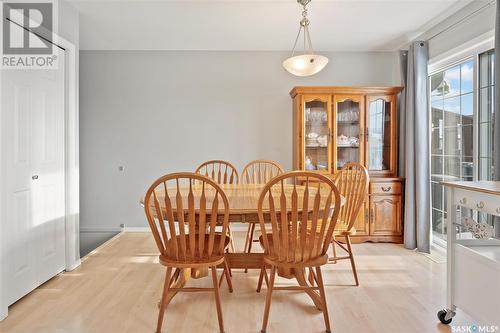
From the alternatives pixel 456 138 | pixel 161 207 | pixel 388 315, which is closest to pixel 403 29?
pixel 456 138

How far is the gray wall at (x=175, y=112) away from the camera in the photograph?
4332 millimetres

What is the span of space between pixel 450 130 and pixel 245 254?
2.57 metres

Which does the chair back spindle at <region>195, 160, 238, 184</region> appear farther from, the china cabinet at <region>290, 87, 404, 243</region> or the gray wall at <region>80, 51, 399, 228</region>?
the china cabinet at <region>290, 87, 404, 243</region>

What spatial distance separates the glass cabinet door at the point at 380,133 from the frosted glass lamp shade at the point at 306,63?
162 cm

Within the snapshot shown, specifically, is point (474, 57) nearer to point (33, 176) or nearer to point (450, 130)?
point (450, 130)

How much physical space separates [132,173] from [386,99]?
338cm

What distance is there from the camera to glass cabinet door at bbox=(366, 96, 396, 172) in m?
3.95

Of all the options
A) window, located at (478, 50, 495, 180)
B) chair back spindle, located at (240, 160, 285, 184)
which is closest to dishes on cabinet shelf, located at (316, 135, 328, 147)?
chair back spindle, located at (240, 160, 285, 184)

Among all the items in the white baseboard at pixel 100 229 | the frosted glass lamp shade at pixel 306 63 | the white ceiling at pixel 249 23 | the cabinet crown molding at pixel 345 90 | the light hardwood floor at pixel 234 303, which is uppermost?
the white ceiling at pixel 249 23

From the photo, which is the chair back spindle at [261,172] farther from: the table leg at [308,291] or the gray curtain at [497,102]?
the gray curtain at [497,102]

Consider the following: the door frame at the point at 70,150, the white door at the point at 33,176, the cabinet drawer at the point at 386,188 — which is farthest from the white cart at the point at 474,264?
the door frame at the point at 70,150

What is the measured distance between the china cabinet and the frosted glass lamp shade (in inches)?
50.5

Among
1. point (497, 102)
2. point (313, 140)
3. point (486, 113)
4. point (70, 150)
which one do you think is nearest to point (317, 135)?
point (313, 140)

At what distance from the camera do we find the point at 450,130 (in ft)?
11.2
